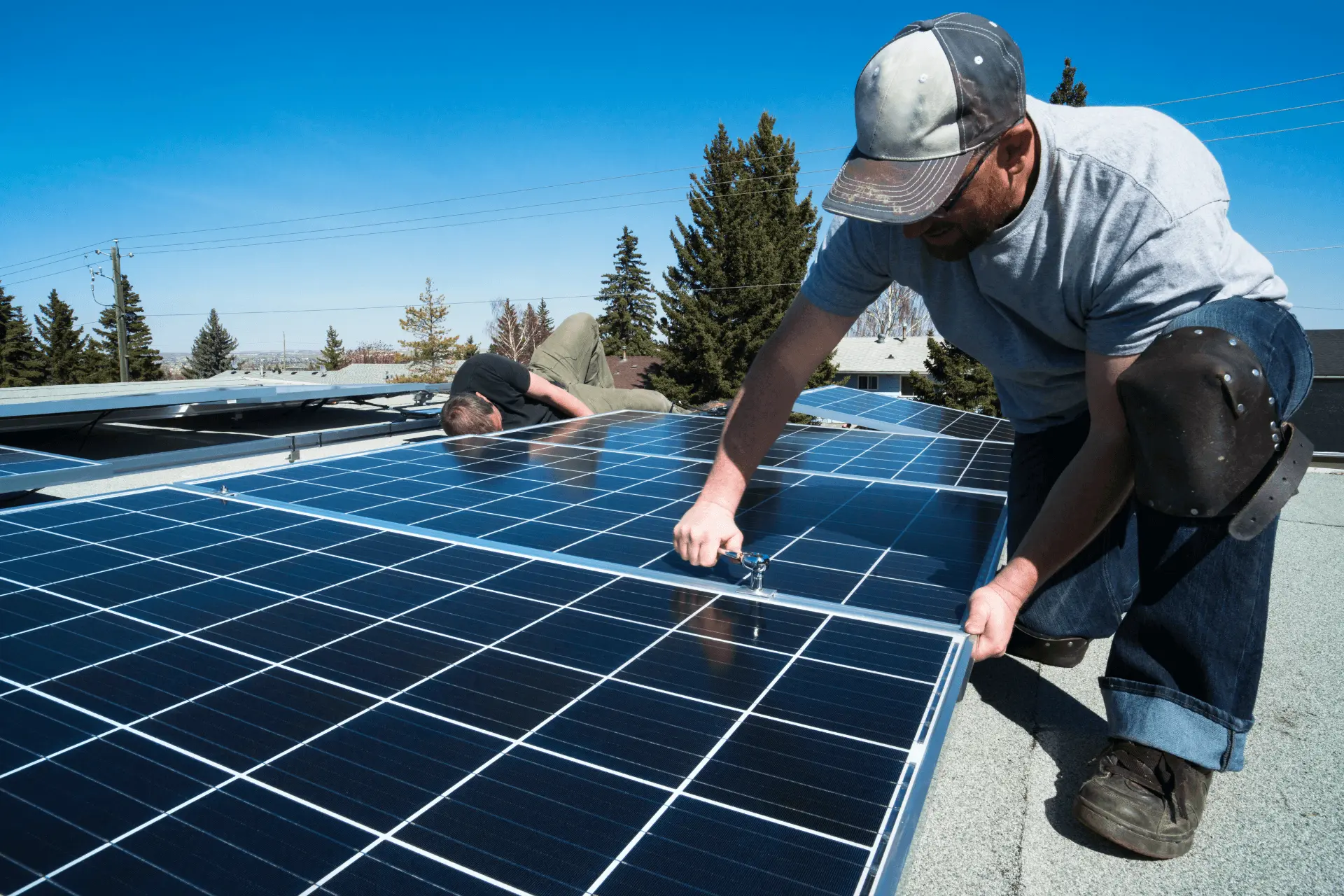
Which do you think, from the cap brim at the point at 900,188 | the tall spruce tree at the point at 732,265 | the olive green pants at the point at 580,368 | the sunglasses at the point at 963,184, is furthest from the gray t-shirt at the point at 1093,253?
the tall spruce tree at the point at 732,265

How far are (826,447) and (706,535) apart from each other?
361 centimetres

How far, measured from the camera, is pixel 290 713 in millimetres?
1739

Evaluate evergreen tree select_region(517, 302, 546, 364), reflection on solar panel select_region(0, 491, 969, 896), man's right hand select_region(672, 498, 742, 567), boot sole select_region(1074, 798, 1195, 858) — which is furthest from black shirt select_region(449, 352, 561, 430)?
evergreen tree select_region(517, 302, 546, 364)

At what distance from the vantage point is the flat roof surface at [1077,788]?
2.14 m

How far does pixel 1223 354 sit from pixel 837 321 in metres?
1.19

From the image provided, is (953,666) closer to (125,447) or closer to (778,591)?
(778,591)

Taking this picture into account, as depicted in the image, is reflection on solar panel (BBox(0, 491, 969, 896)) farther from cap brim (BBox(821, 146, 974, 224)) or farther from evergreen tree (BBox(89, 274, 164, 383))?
evergreen tree (BBox(89, 274, 164, 383))

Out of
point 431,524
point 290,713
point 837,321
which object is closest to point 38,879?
point 290,713

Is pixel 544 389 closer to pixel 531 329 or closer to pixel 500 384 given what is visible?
pixel 500 384

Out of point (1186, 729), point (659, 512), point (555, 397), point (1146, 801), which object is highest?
point (555, 397)

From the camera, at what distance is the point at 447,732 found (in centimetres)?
168

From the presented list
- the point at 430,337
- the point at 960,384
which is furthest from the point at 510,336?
the point at 960,384

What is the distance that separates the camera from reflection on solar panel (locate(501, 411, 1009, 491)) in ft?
16.2

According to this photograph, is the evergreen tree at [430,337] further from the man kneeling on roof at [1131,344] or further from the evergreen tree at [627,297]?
the man kneeling on roof at [1131,344]
